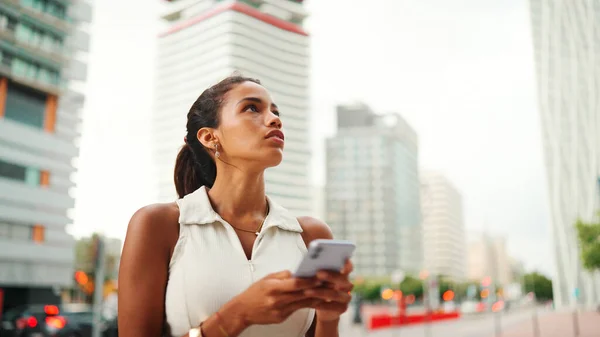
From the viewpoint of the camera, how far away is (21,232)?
102 feet

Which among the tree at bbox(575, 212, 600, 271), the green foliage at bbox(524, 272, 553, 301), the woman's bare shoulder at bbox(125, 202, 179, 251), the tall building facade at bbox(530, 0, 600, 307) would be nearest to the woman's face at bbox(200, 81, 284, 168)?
the woman's bare shoulder at bbox(125, 202, 179, 251)

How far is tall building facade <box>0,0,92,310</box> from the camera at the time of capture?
30125 mm

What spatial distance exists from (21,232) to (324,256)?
114 ft

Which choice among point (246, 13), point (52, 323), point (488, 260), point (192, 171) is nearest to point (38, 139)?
point (52, 323)

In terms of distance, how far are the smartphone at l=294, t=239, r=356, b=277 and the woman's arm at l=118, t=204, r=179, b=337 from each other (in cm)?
61

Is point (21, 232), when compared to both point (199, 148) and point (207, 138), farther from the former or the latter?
point (207, 138)

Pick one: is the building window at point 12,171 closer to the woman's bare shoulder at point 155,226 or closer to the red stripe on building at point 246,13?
the woman's bare shoulder at point 155,226

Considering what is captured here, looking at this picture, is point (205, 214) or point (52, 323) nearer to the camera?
point (205, 214)

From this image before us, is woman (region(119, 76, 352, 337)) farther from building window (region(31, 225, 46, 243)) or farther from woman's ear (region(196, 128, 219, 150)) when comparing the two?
building window (region(31, 225, 46, 243))

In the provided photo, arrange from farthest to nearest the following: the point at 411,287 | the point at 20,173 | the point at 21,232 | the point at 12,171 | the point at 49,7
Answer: the point at 411,287
the point at 49,7
the point at 21,232
the point at 20,173
the point at 12,171

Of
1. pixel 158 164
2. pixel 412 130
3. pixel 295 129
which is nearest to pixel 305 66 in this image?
pixel 295 129

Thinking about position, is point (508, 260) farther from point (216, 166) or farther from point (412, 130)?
point (216, 166)

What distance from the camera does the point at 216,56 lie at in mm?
100562

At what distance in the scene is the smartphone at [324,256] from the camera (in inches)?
45.6
